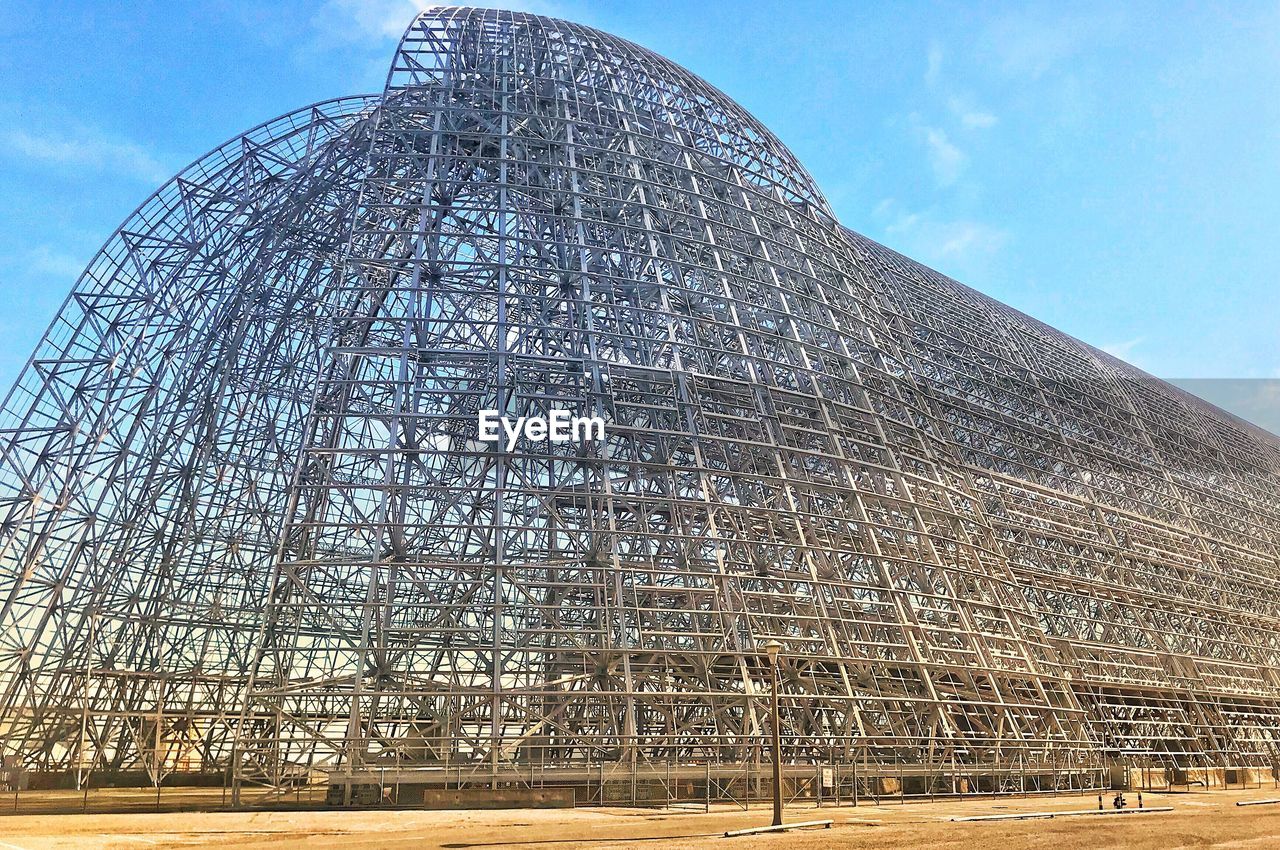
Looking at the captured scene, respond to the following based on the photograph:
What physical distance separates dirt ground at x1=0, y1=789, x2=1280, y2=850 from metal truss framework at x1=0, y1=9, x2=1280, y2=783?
7.70ft

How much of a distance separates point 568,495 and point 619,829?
915 cm

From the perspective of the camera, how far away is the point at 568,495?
963 inches

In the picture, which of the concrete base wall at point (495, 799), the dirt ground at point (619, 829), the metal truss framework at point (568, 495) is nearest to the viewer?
the dirt ground at point (619, 829)

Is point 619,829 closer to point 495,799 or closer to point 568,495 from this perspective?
point 495,799

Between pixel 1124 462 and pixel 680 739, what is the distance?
3429cm

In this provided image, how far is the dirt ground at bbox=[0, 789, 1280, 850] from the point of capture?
596 inches

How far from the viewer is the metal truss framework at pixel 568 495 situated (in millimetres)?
24219

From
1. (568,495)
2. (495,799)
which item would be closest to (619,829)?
(495,799)

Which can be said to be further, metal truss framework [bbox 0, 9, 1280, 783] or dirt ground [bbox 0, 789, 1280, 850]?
metal truss framework [bbox 0, 9, 1280, 783]

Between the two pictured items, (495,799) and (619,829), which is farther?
(495,799)

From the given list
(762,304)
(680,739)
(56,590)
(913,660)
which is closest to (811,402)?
(762,304)

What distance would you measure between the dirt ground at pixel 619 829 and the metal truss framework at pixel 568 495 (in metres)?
2.35

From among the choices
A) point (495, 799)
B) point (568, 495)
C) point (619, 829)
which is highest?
point (568, 495)

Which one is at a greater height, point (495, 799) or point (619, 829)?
point (495, 799)
